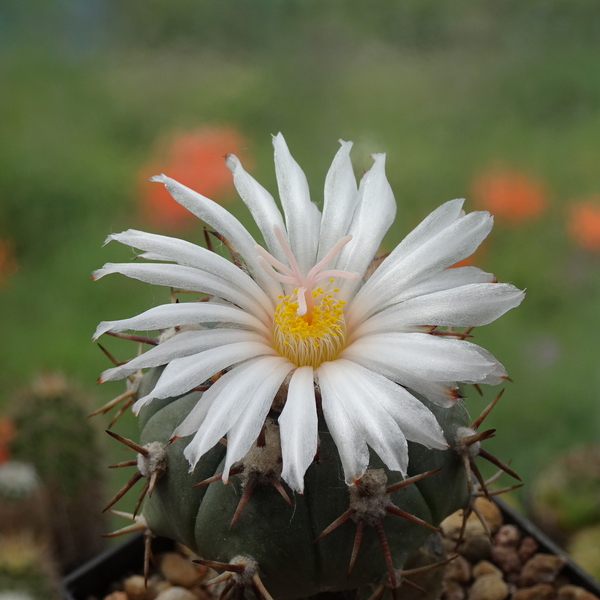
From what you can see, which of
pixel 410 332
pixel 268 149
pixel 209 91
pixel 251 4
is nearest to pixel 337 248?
pixel 410 332

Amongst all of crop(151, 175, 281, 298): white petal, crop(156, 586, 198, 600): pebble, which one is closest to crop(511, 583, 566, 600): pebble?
crop(156, 586, 198, 600): pebble

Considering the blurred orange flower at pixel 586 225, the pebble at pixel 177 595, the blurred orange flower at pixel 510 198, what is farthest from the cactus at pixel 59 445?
the blurred orange flower at pixel 586 225

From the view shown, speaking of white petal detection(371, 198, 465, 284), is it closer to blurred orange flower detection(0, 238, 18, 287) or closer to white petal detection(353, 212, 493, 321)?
white petal detection(353, 212, 493, 321)

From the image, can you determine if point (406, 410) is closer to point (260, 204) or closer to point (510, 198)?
point (260, 204)

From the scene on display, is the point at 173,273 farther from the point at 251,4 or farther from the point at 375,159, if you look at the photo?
the point at 251,4

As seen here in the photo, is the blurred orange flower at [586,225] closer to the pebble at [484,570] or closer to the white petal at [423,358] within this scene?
the pebble at [484,570]
